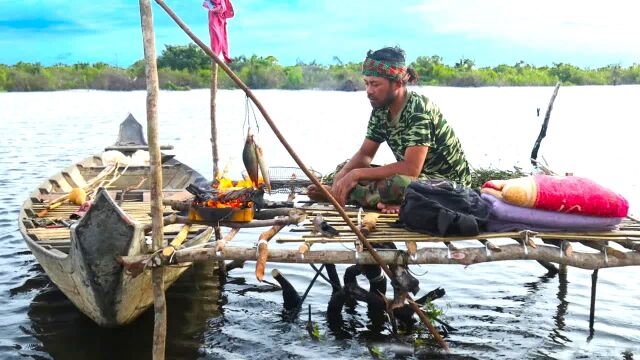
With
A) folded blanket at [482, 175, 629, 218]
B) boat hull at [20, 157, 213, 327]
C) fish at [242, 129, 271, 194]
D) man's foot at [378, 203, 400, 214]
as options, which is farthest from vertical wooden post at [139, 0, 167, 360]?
folded blanket at [482, 175, 629, 218]

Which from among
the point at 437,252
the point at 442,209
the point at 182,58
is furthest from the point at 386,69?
the point at 182,58

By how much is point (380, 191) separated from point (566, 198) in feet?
4.91

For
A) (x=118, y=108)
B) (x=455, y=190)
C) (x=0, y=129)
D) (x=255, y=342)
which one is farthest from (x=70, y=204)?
(x=118, y=108)

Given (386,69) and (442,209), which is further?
(386,69)

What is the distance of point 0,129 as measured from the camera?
29.4m

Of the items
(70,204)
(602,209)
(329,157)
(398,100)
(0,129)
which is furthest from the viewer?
(0,129)

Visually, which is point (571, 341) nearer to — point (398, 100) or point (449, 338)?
point (449, 338)

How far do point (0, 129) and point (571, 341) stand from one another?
2850cm

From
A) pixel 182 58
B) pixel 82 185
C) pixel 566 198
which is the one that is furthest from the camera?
pixel 182 58

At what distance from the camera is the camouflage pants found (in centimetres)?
538

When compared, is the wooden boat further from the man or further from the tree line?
the tree line

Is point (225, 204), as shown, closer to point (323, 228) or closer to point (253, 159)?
point (253, 159)

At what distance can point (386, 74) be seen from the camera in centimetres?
538

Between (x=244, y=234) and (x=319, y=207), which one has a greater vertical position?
(x=319, y=207)
